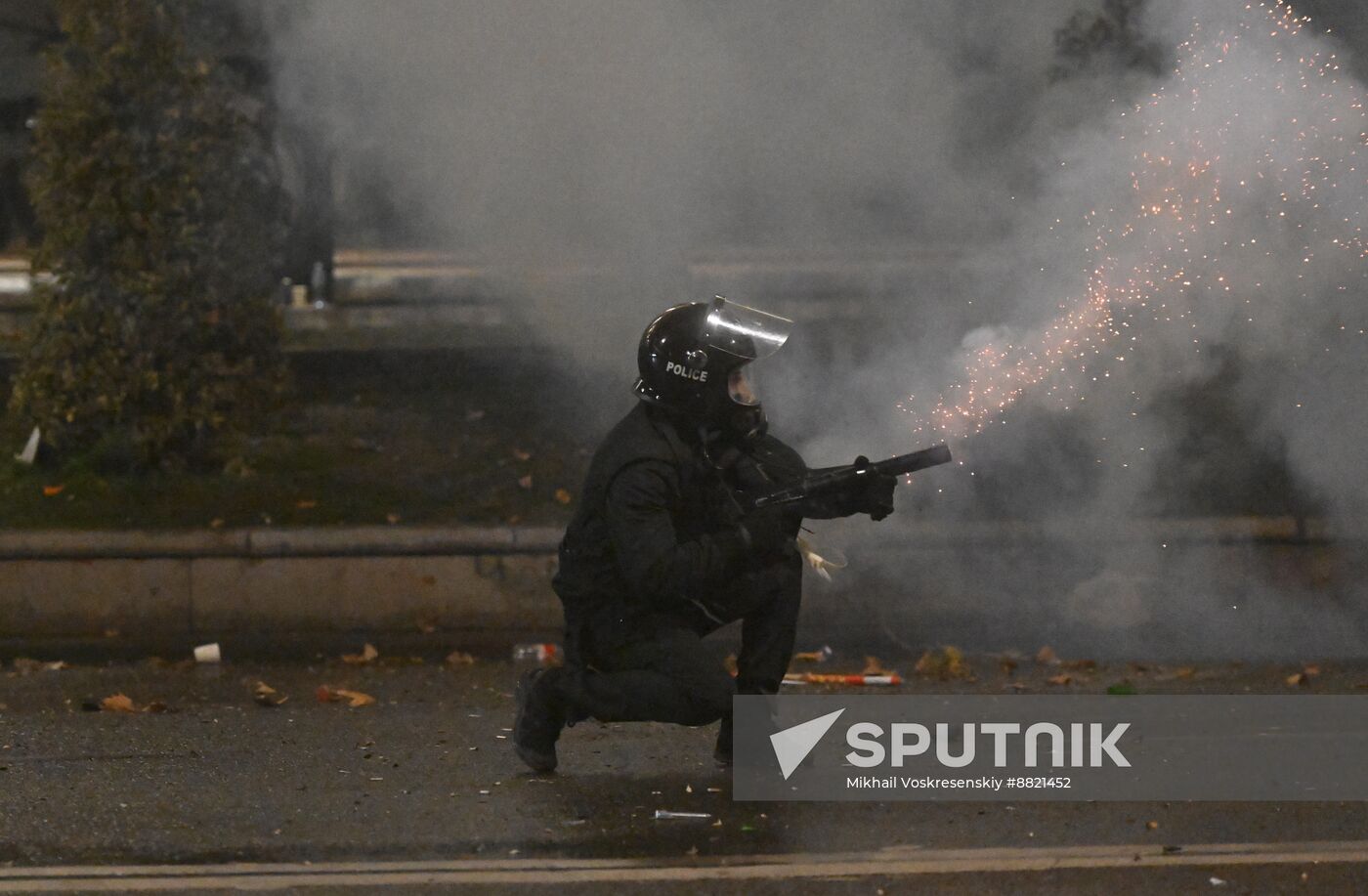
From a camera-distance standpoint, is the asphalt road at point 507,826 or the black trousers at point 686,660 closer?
the asphalt road at point 507,826

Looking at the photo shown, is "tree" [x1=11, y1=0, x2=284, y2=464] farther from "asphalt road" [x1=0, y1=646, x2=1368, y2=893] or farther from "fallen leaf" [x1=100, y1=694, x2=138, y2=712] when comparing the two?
"asphalt road" [x1=0, y1=646, x2=1368, y2=893]

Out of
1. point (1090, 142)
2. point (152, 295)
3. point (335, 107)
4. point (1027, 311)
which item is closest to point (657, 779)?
point (1027, 311)

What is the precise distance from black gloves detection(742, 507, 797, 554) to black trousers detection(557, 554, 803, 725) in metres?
0.13

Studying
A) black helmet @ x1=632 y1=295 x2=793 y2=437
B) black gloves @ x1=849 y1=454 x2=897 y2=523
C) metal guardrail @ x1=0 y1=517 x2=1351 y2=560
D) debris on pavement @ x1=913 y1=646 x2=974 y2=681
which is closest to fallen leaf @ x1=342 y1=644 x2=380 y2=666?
metal guardrail @ x1=0 y1=517 x2=1351 y2=560

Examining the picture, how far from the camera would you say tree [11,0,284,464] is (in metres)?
8.88

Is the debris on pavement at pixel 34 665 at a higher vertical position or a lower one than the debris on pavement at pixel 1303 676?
lower

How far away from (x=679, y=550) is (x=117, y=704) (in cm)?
259

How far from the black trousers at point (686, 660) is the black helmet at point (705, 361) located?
1.50 ft

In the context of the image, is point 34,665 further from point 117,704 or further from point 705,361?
point 705,361

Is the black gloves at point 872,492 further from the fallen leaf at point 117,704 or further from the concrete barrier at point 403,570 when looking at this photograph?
the concrete barrier at point 403,570

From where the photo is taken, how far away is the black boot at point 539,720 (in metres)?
5.04

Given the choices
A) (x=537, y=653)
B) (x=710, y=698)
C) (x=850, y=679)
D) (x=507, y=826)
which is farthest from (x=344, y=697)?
(x=710, y=698)

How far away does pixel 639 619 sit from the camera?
496 centimetres

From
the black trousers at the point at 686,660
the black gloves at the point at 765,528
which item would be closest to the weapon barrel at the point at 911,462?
the black gloves at the point at 765,528
